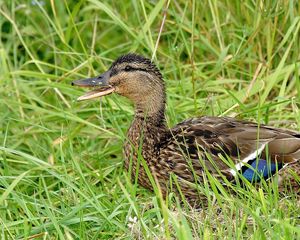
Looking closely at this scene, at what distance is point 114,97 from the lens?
18.6 feet

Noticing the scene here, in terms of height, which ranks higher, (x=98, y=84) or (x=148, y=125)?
(x=98, y=84)

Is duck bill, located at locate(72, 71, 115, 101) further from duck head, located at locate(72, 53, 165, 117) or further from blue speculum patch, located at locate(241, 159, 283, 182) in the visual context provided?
blue speculum patch, located at locate(241, 159, 283, 182)

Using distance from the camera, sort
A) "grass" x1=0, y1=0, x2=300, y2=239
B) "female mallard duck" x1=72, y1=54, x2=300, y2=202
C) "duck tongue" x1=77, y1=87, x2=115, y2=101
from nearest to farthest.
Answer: "grass" x1=0, y1=0, x2=300, y2=239 → "female mallard duck" x1=72, y1=54, x2=300, y2=202 → "duck tongue" x1=77, y1=87, x2=115, y2=101

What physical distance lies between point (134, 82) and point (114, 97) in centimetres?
38

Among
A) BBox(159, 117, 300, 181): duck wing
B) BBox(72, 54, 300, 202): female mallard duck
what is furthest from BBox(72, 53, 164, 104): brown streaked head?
BBox(159, 117, 300, 181): duck wing

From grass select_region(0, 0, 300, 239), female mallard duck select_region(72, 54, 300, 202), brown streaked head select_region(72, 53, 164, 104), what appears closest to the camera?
grass select_region(0, 0, 300, 239)

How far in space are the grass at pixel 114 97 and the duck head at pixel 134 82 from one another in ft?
0.68

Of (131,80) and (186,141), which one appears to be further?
(131,80)

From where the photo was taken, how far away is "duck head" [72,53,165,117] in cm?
529

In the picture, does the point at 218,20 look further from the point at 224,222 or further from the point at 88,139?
the point at 224,222

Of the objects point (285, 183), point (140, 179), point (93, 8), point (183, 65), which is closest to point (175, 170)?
point (140, 179)

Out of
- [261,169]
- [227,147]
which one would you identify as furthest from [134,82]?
[261,169]

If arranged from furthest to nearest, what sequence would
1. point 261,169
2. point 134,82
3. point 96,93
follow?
point 134,82 < point 96,93 < point 261,169

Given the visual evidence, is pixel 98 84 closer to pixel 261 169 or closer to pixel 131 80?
pixel 131 80
